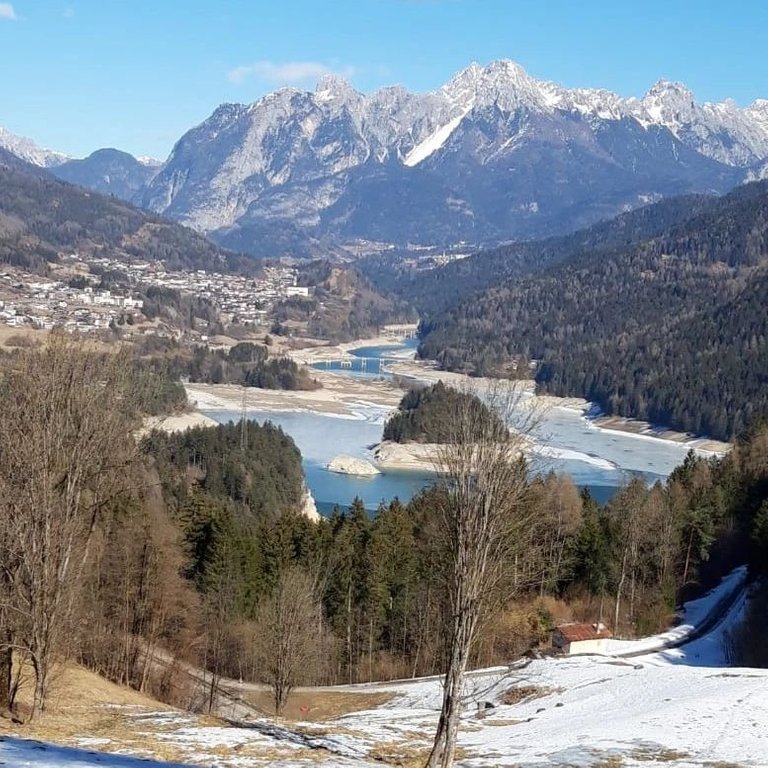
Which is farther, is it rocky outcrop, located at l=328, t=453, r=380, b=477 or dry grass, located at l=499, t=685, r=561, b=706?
rocky outcrop, located at l=328, t=453, r=380, b=477

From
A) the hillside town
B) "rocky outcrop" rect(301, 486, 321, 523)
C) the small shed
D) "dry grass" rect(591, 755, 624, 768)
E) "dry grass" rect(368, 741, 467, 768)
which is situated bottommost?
"rocky outcrop" rect(301, 486, 321, 523)

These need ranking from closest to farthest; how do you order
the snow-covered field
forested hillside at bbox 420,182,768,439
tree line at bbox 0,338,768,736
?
1. the snow-covered field
2. tree line at bbox 0,338,768,736
3. forested hillside at bbox 420,182,768,439

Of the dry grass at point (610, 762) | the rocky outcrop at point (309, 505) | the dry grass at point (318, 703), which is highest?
the dry grass at point (610, 762)

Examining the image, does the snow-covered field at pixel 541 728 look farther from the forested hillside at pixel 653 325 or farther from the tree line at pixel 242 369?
the tree line at pixel 242 369

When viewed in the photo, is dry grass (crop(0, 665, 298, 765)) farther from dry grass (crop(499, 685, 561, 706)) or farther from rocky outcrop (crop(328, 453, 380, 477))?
rocky outcrop (crop(328, 453, 380, 477))

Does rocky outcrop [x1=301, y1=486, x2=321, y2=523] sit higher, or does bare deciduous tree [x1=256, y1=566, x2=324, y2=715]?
bare deciduous tree [x1=256, y1=566, x2=324, y2=715]

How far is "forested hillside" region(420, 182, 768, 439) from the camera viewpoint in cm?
10000

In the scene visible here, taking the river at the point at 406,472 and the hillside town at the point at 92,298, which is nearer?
the river at the point at 406,472

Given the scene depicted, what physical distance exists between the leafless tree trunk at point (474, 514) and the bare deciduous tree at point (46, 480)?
490cm

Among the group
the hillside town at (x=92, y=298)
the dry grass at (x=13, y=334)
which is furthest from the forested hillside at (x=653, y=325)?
the dry grass at (x=13, y=334)

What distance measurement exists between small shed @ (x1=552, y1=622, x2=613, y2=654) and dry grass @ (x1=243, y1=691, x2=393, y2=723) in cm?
576

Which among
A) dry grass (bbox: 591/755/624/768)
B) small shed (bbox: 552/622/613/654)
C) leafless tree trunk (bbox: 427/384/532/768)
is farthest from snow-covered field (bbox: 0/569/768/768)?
small shed (bbox: 552/622/613/654)

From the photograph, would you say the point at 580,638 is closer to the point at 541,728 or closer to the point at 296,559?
the point at 296,559

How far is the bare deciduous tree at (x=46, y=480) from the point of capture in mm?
11703
